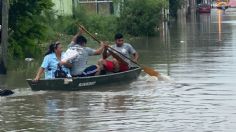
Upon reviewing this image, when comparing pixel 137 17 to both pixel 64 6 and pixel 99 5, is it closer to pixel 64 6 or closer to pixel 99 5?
pixel 64 6

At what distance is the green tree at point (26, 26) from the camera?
2289 cm

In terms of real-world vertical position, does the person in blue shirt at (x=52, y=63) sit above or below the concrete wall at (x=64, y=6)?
below

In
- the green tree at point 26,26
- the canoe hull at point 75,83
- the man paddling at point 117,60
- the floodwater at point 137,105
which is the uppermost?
the green tree at point 26,26

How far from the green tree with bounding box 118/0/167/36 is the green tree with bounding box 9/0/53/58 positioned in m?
17.8

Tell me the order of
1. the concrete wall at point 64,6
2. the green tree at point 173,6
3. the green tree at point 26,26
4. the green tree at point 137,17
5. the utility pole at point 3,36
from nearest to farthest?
1. the utility pole at point 3,36
2. the green tree at point 26,26
3. the concrete wall at point 64,6
4. the green tree at point 137,17
5. the green tree at point 173,6

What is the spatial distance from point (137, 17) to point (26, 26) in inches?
745

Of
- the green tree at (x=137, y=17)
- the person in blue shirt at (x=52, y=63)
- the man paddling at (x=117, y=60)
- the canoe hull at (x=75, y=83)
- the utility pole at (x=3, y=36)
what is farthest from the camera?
the green tree at (x=137, y=17)

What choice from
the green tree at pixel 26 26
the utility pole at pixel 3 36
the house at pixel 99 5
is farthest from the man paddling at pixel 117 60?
the house at pixel 99 5

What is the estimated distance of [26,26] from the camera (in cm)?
2317

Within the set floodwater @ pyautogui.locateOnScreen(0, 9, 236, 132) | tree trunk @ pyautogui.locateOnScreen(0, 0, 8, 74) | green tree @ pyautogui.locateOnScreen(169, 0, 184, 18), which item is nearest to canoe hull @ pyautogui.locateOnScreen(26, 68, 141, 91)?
floodwater @ pyautogui.locateOnScreen(0, 9, 236, 132)

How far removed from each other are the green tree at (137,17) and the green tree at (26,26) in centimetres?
1780

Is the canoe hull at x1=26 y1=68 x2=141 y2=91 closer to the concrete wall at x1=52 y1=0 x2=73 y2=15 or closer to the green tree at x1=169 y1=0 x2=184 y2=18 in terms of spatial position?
the concrete wall at x1=52 y1=0 x2=73 y2=15

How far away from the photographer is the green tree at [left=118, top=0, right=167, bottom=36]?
41.6 meters

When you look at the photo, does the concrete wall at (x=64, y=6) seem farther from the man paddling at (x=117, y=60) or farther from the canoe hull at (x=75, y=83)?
the canoe hull at (x=75, y=83)
